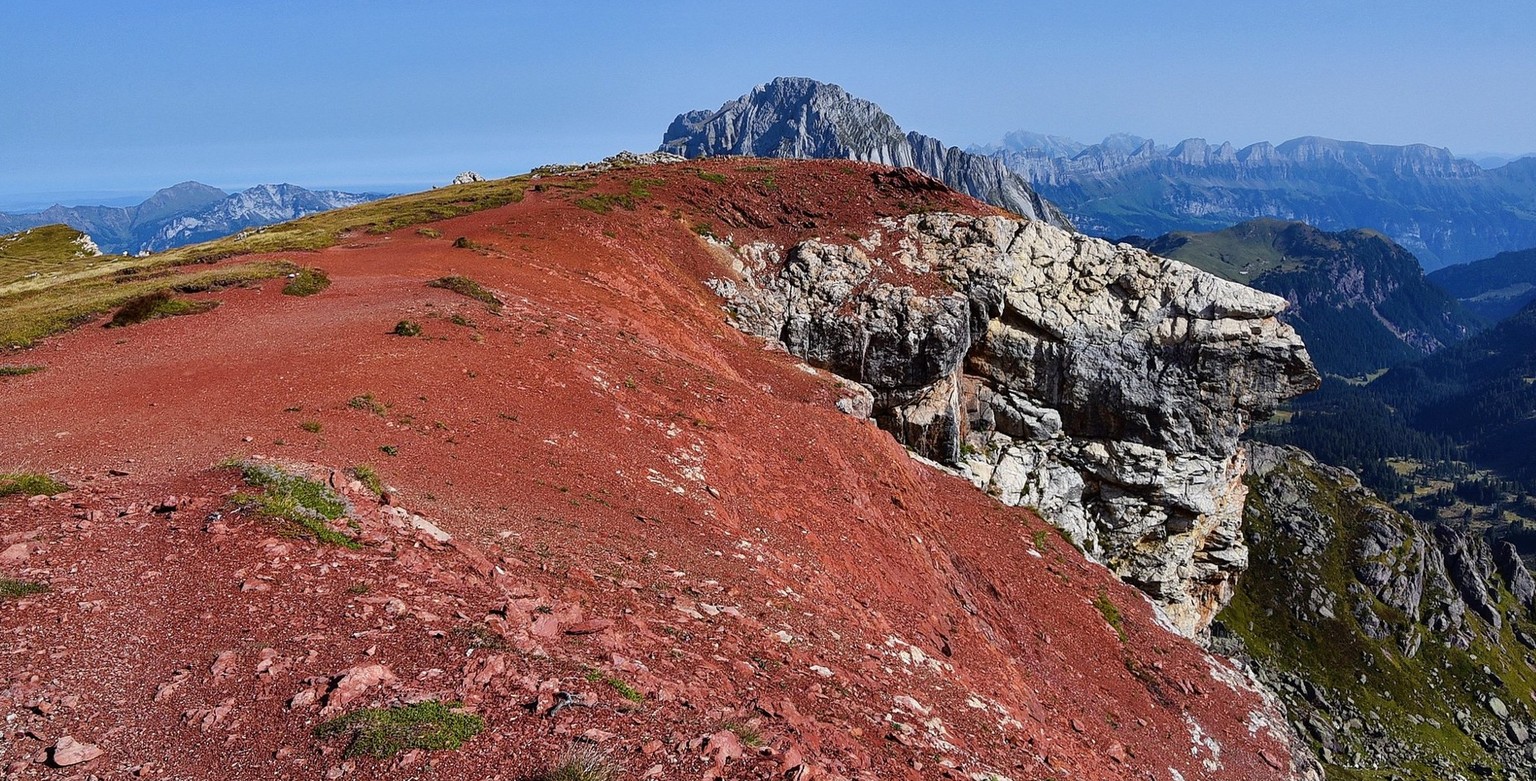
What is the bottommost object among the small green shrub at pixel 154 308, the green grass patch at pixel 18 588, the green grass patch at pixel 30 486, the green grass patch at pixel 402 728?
the green grass patch at pixel 402 728

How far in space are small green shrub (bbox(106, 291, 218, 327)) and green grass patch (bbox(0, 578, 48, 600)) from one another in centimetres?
2147

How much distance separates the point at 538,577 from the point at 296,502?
4.77 meters

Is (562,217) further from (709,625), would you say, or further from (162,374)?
(709,625)

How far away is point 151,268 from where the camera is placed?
137 feet

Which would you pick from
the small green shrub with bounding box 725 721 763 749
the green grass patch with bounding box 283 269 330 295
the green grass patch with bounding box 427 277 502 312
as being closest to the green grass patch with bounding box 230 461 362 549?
the small green shrub with bounding box 725 721 763 749

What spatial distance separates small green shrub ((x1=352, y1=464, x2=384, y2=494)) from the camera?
1509 cm

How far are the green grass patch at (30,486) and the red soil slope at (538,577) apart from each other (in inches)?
20.0

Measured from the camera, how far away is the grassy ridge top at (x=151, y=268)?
91.7 feet

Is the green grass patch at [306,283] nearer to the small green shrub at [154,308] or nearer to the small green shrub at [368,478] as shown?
the small green shrub at [154,308]

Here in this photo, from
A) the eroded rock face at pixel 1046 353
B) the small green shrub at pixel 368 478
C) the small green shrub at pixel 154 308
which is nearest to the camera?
the small green shrub at pixel 368 478

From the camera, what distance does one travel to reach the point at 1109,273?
48469mm

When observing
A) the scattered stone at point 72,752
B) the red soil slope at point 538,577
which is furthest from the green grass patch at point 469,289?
the scattered stone at point 72,752

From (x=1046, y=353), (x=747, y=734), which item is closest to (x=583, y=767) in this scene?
(x=747, y=734)

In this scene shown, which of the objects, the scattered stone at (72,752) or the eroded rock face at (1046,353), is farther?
the eroded rock face at (1046,353)
